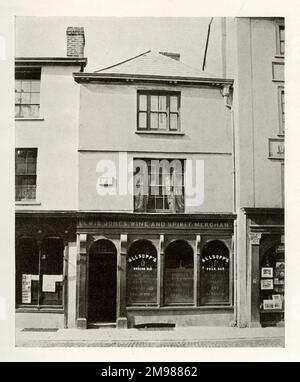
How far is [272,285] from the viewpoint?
7.68 m

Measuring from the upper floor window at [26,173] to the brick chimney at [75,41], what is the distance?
1.58 m

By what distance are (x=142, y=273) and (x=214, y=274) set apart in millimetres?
1136

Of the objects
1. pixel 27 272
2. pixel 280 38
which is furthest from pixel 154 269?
pixel 280 38

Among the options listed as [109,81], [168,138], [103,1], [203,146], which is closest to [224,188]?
[203,146]

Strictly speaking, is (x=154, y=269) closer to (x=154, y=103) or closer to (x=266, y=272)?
(x=266, y=272)

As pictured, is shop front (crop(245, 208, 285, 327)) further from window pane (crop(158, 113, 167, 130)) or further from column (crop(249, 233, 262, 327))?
window pane (crop(158, 113, 167, 130))

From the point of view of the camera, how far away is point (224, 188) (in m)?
7.74

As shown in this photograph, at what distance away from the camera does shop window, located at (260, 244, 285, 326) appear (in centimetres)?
734

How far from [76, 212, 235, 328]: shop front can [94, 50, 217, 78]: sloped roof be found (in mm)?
2187

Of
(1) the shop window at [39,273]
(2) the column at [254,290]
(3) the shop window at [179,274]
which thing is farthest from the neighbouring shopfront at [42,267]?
(2) the column at [254,290]

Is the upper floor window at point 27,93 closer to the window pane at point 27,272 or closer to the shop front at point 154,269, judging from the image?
Result: the shop front at point 154,269

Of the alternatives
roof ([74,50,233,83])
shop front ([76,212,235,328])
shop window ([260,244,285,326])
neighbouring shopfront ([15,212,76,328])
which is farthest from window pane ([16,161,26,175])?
shop window ([260,244,285,326])
